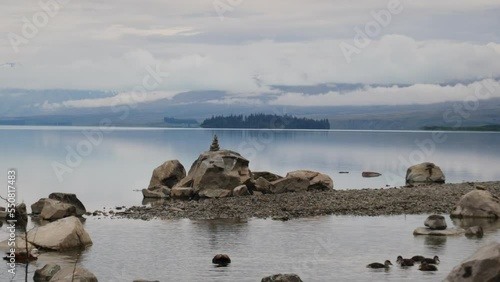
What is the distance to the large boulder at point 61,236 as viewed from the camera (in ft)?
144

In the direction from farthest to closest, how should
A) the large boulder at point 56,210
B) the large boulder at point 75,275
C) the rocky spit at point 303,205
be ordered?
1. the rocky spit at point 303,205
2. the large boulder at point 56,210
3. the large boulder at point 75,275

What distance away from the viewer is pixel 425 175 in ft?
291

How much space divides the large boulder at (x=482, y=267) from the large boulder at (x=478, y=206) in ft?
86.7

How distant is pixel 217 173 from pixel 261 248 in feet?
93.8

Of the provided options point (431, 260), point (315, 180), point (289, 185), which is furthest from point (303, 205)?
point (431, 260)

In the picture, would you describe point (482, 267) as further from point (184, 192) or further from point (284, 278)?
point (184, 192)

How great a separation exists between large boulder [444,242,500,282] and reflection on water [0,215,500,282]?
5.03 meters

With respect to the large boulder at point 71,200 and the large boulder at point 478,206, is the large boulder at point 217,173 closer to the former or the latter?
the large boulder at point 71,200

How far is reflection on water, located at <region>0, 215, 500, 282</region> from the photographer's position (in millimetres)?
38250

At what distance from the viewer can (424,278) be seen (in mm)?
36625

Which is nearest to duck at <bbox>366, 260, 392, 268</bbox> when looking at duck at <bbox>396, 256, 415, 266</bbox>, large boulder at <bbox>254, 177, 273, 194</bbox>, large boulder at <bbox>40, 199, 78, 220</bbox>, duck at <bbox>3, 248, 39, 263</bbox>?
duck at <bbox>396, 256, 415, 266</bbox>

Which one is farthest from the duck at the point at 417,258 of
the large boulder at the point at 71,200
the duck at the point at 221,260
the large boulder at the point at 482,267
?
the large boulder at the point at 71,200

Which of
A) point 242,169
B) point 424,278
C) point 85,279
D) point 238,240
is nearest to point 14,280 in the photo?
point 85,279

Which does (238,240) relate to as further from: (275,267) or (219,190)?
(219,190)
